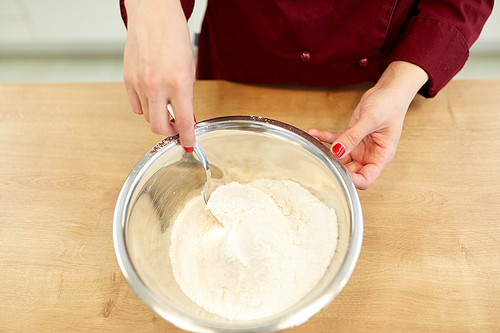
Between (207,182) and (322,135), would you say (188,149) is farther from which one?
(322,135)

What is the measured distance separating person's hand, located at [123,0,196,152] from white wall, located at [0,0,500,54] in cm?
133

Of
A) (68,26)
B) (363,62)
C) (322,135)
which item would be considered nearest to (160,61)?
(322,135)

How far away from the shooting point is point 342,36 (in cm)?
76

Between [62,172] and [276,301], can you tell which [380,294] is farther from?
[62,172]

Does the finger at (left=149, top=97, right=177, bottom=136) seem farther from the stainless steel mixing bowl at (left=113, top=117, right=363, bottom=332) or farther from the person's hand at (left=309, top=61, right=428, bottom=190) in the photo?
the person's hand at (left=309, top=61, right=428, bottom=190)

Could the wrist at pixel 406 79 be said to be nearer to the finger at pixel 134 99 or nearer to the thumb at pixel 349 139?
the thumb at pixel 349 139

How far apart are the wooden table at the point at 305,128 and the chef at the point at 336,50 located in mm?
74

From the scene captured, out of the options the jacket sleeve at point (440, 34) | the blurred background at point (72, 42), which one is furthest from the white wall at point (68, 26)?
the jacket sleeve at point (440, 34)

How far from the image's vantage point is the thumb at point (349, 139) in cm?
62

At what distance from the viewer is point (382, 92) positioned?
2.29 feet

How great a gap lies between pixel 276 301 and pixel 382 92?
465 mm

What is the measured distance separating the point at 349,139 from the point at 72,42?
5.77 feet

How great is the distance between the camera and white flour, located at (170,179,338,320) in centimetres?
54

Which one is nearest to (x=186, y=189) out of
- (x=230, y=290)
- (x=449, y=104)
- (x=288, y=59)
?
(x=230, y=290)
